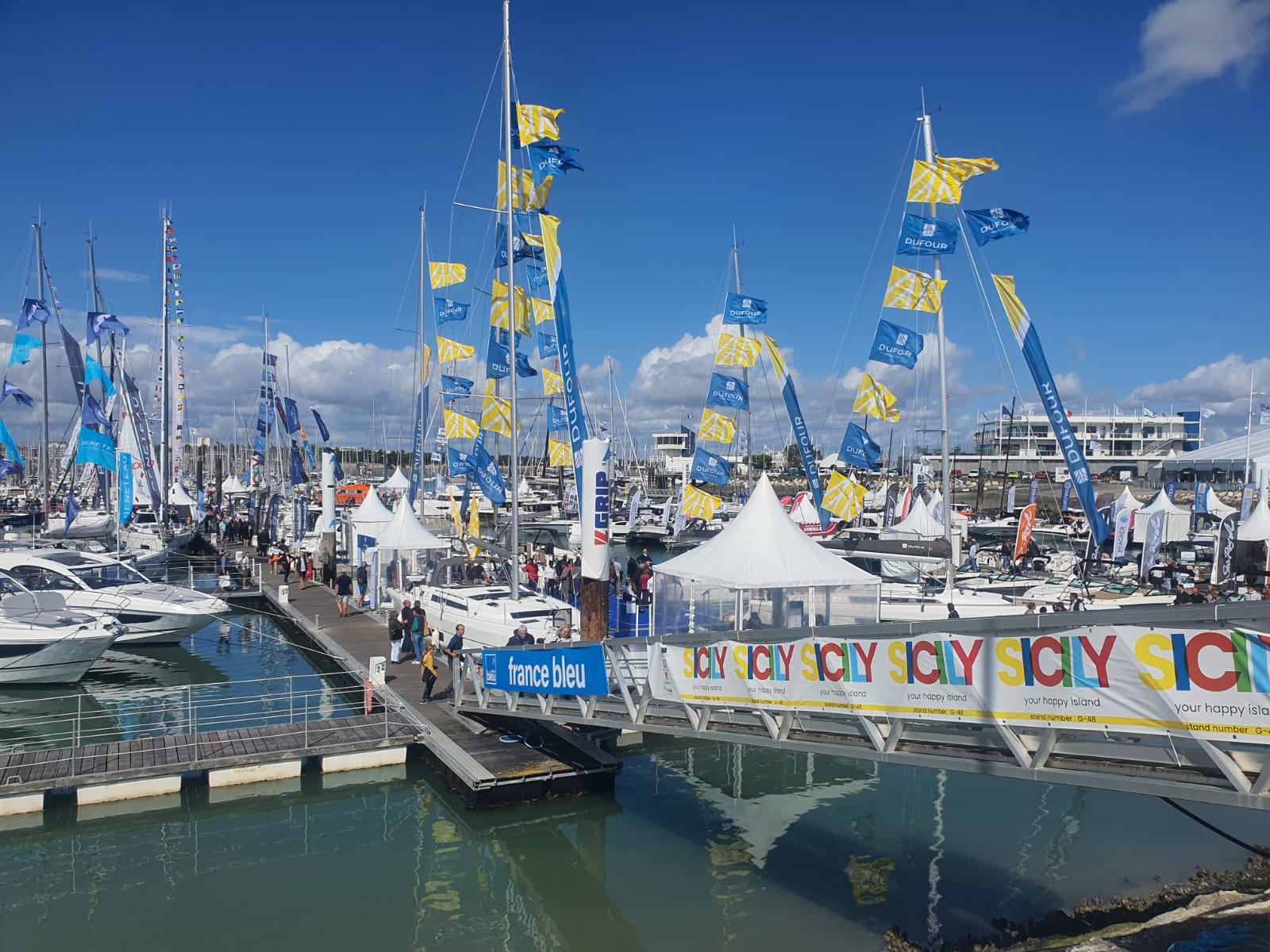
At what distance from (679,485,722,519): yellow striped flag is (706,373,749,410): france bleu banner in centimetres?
362

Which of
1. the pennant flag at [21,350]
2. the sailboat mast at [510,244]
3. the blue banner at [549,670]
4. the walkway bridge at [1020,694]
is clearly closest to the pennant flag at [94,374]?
the pennant flag at [21,350]

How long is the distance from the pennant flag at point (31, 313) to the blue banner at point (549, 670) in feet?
100

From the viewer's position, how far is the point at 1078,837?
14.4 metres

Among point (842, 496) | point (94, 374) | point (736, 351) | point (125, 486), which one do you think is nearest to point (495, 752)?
point (842, 496)

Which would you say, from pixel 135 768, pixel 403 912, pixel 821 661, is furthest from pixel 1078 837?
pixel 135 768

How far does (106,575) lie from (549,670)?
2476 cm

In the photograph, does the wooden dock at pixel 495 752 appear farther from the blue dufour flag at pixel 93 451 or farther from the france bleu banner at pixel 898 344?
the blue dufour flag at pixel 93 451

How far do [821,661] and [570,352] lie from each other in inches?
491

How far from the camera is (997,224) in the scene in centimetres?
2328

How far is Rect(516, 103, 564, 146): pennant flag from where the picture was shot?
22.4 metres

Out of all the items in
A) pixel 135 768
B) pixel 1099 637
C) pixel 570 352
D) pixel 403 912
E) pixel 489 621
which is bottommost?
pixel 403 912

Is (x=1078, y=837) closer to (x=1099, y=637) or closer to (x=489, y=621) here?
(x=1099, y=637)

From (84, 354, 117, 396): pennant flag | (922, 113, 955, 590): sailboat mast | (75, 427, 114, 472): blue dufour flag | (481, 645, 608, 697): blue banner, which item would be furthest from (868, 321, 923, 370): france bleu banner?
(84, 354, 117, 396): pennant flag

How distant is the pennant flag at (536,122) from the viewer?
22.4 m
